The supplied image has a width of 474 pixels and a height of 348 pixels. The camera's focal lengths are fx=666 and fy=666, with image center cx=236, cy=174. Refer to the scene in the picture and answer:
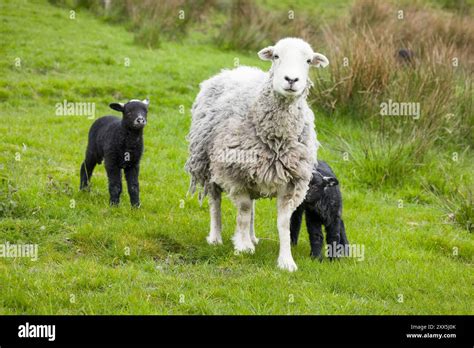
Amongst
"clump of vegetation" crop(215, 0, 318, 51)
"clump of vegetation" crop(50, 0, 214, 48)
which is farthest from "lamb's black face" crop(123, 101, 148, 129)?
"clump of vegetation" crop(215, 0, 318, 51)

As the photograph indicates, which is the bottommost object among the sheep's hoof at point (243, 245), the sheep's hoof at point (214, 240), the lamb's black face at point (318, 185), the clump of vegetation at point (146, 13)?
the sheep's hoof at point (214, 240)

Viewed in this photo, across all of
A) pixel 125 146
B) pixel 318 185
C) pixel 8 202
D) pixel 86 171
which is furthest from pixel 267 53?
pixel 8 202

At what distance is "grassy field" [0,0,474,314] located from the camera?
5.24 meters

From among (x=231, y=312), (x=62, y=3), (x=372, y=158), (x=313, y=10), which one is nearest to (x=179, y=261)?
(x=231, y=312)

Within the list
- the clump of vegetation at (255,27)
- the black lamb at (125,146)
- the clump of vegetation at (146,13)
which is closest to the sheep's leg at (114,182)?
the black lamb at (125,146)

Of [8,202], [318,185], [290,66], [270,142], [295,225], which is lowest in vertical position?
[295,225]

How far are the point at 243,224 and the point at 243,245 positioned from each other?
→ 20cm

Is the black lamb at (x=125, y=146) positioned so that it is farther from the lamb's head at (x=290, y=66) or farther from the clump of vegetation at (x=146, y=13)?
the clump of vegetation at (x=146, y=13)

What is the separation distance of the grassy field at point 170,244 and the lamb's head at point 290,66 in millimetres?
1609

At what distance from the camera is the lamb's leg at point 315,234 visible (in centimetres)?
638

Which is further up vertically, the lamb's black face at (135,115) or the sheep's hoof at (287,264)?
the lamb's black face at (135,115)

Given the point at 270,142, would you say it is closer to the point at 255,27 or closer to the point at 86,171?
the point at 86,171

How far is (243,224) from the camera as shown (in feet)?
20.7

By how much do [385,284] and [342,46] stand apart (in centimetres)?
703
